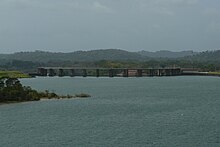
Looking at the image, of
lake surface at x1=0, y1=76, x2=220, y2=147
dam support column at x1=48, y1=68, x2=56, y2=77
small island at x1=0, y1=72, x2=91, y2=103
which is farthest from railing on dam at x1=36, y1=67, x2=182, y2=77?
lake surface at x1=0, y1=76, x2=220, y2=147

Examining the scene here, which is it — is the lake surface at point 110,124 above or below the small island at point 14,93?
below

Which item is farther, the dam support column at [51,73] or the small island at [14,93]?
the dam support column at [51,73]

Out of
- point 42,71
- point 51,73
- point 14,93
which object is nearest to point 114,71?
point 51,73

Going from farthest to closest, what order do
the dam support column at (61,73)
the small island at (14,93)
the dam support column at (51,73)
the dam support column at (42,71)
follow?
the dam support column at (61,73) < the dam support column at (51,73) < the dam support column at (42,71) < the small island at (14,93)

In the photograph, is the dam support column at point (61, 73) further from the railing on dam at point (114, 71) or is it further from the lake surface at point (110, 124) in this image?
the lake surface at point (110, 124)

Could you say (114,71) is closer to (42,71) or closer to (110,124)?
(42,71)

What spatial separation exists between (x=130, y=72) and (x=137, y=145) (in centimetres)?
13289

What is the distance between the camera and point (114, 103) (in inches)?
2409

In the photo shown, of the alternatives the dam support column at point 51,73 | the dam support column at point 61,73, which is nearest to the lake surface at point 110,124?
the dam support column at point 61,73

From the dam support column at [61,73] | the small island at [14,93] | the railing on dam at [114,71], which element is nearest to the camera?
the small island at [14,93]

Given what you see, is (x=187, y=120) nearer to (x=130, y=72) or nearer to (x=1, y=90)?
(x=1, y=90)

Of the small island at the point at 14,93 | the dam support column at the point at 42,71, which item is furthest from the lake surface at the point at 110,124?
the dam support column at the point at 42,71

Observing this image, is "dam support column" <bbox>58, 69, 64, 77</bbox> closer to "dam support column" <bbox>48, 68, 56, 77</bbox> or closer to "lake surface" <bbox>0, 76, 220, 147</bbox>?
"dam support column" <bbox>48, 68, 56, 77</bbox>

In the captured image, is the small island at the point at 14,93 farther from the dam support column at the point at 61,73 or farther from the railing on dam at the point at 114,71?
the dam support column at the point at 61,73
